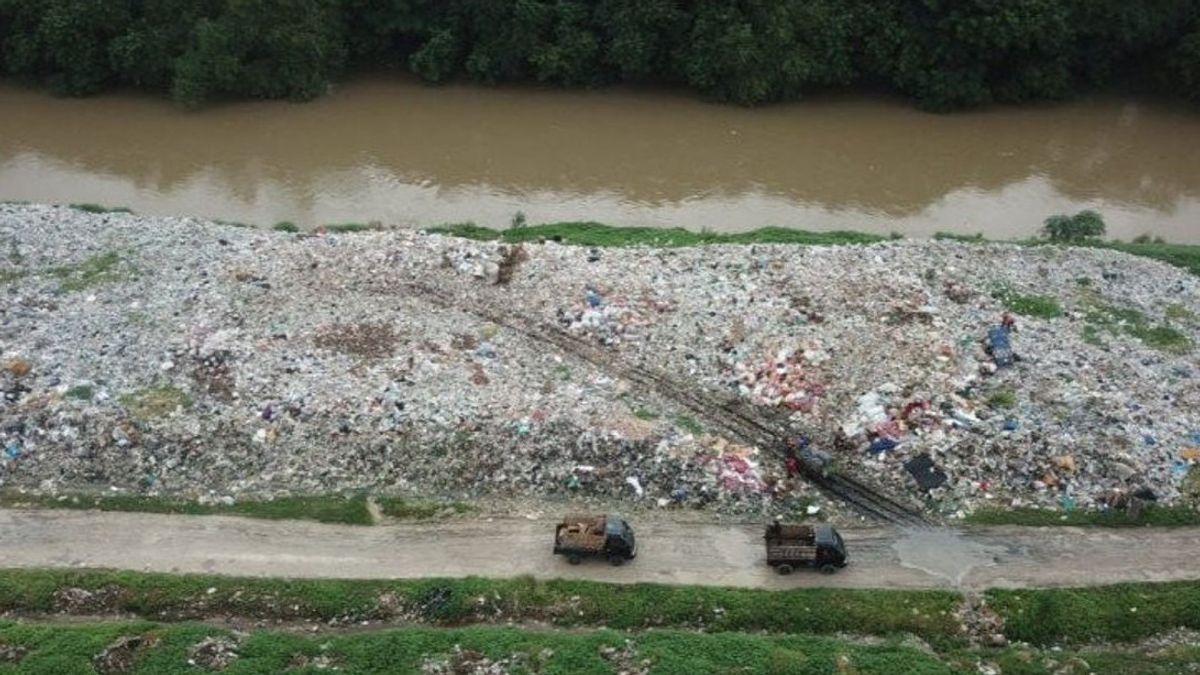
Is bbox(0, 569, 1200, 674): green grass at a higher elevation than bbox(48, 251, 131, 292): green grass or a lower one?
lower

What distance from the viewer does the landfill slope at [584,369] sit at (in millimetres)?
19062

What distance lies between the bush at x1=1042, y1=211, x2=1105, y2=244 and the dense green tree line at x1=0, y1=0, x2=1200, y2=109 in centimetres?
872

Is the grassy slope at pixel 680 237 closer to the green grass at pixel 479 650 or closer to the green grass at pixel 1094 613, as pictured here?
the green grass at pixel 1094 613

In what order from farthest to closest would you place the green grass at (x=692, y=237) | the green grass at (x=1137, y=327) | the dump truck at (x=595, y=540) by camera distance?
the green grass at (x=692, y=237) → the green grass at (x=1137, y=327) → the dump truck at (x=595, y=540)

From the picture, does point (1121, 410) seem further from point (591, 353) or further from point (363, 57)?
point (363, 57)

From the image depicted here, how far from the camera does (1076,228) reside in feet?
90.8

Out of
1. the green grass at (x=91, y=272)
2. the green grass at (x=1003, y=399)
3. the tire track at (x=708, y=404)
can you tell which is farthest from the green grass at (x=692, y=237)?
the green grass at (x=91, y=272)

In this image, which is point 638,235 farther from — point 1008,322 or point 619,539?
point 619,539

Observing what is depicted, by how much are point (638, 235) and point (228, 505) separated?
1307 centimetres

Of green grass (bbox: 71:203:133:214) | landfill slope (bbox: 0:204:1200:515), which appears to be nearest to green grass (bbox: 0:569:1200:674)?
landfill slope (bbox: 0:204:1200:515)

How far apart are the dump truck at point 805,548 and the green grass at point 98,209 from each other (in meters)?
20.8

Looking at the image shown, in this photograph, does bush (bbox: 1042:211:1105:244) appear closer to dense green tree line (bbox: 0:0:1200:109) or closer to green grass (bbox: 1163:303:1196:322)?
green grass (bbox: 1163:303:1196:322)

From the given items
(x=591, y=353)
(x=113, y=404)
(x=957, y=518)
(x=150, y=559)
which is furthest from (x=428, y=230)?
(x=957, y=518)

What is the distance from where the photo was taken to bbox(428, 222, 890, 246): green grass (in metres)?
27.0
